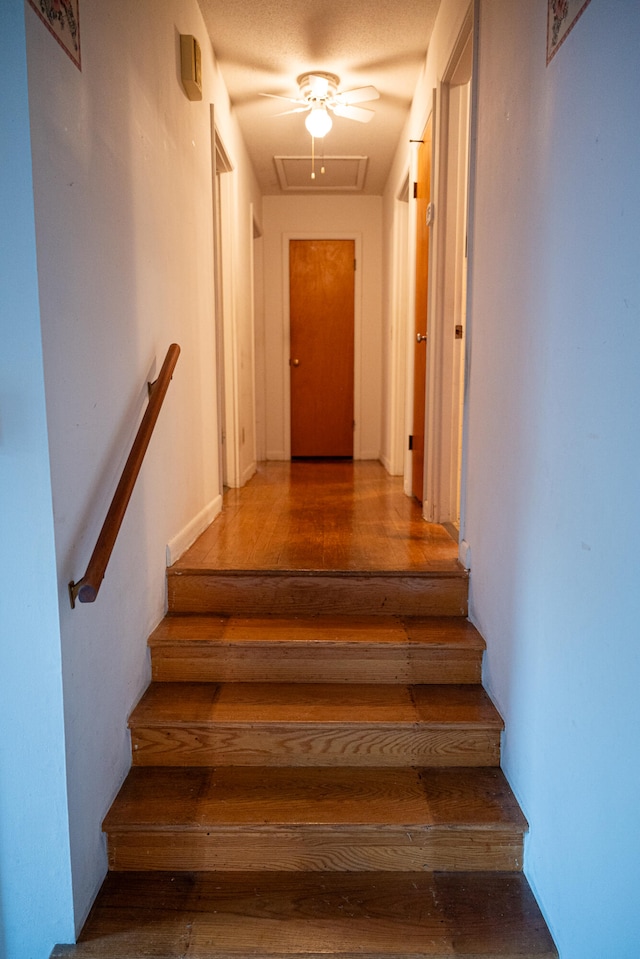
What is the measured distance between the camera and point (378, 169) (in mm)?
4664

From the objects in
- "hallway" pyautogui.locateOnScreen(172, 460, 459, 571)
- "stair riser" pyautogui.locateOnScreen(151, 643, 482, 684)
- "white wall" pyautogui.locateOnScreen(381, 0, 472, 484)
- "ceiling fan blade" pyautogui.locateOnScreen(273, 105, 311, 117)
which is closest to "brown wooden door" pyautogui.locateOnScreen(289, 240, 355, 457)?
"white wall" pyautogui.locateOnScreen(381, 0, 472, 484)

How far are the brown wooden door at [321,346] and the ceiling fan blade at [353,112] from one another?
1.91 meters

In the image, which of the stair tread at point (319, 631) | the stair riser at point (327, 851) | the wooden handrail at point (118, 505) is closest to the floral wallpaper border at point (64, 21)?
the wooden handrail at point (118, 505)

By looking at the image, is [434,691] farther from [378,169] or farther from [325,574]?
[378,169]

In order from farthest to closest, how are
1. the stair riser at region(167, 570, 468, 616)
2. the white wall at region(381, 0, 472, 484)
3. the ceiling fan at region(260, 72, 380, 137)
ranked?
the ceiling fan at region(260, 72, 380, 137) → the white wall at region(381, 0, 472, 484) → the stair riser at region(167, 570, 468, 616)

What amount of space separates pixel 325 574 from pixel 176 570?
0.53 metres

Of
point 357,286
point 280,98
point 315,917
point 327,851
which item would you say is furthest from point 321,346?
point 315,917

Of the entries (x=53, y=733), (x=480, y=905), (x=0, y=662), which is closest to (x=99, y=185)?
(x=0, y=662)

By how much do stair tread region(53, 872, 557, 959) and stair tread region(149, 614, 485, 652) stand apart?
0.62m

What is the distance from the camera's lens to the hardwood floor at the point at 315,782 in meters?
1.33

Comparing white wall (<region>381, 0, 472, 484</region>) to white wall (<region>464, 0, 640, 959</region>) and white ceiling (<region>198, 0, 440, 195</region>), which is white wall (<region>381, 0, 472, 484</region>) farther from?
white wall (<region>464, 0, 640, 959</region>)

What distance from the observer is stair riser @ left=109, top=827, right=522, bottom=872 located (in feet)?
4.90

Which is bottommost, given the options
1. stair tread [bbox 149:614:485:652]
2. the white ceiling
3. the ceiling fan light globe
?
stair tread [bbox 149:614:485:652]

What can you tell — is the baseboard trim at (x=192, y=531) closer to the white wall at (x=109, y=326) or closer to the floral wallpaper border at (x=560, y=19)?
the white wall at (x=109, y=326)
